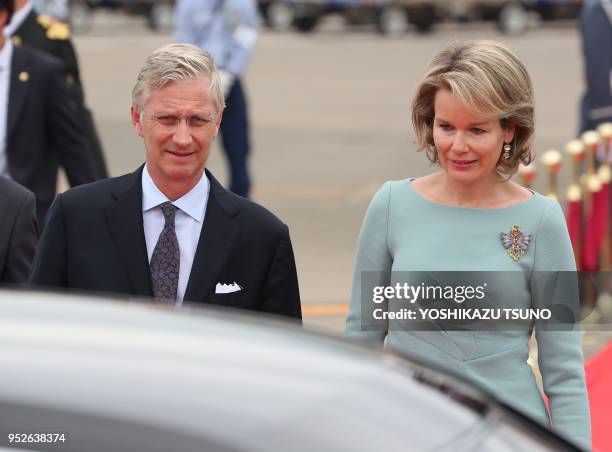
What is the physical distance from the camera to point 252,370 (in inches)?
87.7

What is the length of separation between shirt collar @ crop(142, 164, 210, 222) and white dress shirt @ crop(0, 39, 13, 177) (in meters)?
2.29

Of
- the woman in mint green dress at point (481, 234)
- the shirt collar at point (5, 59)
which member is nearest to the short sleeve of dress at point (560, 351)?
the woman in mint green dress at point (481, 234)

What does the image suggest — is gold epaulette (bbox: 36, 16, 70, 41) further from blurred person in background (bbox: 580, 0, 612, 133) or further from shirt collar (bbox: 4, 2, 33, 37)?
blurred person in background (bbox: 580, 0, 612, 133)

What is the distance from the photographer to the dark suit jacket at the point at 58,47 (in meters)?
7.00

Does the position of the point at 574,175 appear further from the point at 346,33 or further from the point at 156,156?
the point at 346,33

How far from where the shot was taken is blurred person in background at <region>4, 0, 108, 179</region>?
7.04 meters

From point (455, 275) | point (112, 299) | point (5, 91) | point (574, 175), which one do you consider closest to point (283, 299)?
point (455, 275)

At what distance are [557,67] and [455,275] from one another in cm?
2109

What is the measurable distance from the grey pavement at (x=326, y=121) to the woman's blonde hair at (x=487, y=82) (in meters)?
1.79

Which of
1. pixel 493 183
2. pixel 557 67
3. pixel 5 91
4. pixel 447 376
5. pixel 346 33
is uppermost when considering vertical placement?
pixel 346 33

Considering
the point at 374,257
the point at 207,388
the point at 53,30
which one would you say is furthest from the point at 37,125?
the point at 207,388

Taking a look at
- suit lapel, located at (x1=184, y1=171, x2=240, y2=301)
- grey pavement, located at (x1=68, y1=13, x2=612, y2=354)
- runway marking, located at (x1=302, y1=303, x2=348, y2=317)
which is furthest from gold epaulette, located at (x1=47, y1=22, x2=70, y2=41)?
suit lapel, located at (x1=184, y1=171, x2=240, y2=301)

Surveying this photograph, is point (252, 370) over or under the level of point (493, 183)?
under

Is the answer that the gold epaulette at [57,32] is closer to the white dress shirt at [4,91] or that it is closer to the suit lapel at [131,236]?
the white dress shirt at [4,91]
